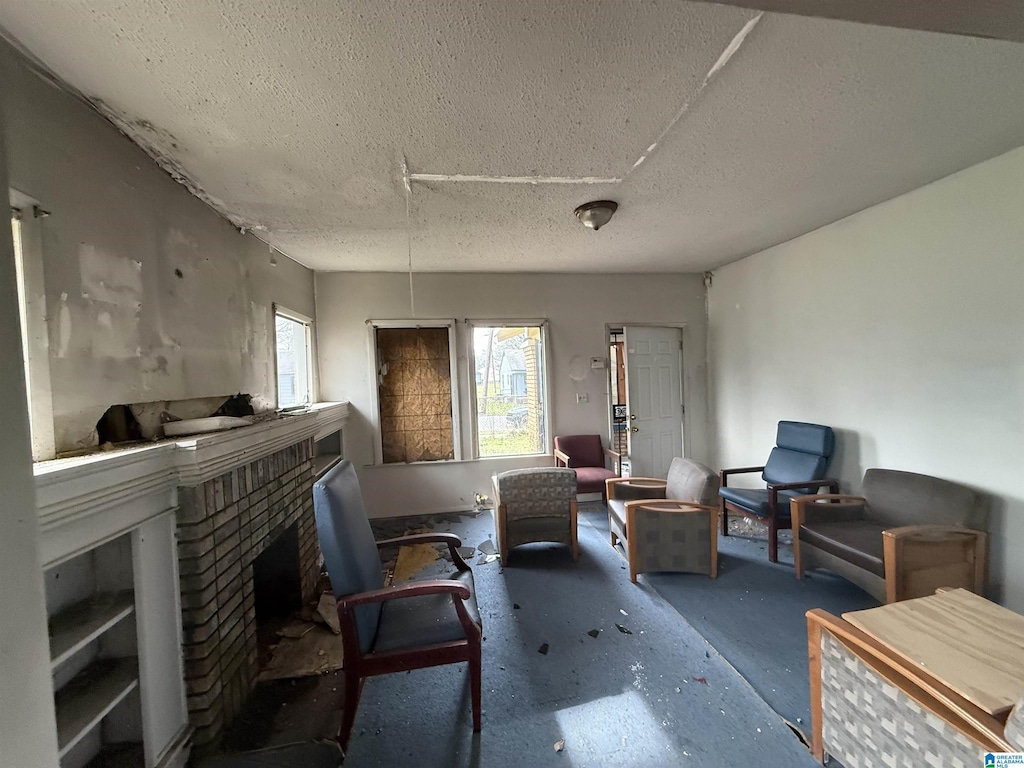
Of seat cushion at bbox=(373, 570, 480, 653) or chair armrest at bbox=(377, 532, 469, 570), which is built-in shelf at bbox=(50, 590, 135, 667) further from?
chair armrest at bbox=(377, 532, 469, 570)

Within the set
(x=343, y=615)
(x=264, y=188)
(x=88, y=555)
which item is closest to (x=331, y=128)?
(x=264, y=188)

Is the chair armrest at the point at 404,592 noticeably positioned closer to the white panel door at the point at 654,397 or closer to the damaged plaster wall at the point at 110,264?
the damaged plaster wall at the point at 110,264

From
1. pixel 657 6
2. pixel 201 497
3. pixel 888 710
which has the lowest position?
pixel 888 710

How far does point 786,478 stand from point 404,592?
3253mm

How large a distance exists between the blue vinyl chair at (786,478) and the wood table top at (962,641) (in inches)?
53.3

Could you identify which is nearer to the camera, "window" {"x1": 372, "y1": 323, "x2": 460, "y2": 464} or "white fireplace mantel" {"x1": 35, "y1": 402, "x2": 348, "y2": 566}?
"white fireplace mantel" {"x1": 35, "y1": 402, "x2": 348, "y2": 566}

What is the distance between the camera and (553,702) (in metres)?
1.80

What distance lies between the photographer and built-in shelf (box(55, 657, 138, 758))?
116 centimetres

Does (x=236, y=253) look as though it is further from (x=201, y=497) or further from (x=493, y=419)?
(x=493, y=419)

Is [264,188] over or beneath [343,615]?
over

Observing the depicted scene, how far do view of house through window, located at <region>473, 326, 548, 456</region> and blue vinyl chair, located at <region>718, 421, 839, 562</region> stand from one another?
200cm

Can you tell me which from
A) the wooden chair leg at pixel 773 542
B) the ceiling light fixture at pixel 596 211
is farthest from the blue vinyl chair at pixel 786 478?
the ceiling light fixture at pixel 596 211

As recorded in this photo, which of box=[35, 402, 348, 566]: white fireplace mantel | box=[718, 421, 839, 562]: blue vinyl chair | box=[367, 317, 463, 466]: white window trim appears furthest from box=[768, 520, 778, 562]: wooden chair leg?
box=[35, 402, 348, 566]: white fireplace mantel

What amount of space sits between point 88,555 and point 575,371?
153 inches
